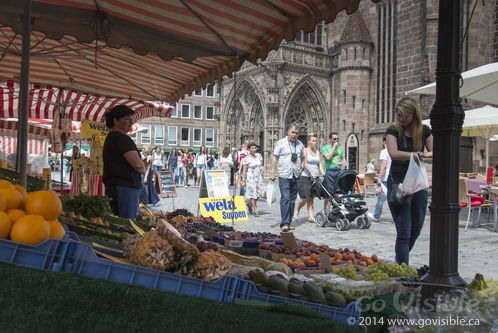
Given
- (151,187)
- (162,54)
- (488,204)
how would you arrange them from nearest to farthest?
1. (162,54)
2. (488,204)
3. (151,187)

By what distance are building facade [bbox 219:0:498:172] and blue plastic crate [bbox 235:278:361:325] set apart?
2190 centimetres

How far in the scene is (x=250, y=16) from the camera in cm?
413

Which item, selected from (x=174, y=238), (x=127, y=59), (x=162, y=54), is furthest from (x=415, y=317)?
(x=127, y=59)

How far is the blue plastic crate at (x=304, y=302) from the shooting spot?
76.8 inches

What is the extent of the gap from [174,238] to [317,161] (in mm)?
7718

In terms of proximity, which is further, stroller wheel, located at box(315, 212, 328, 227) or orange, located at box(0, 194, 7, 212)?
stroller wheel, located at box(315, 212, 328, 227)

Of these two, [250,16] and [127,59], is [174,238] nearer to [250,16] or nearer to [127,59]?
[250,16]

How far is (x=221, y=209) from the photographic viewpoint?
8641mm

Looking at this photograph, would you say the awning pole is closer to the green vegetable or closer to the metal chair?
the green vegetable

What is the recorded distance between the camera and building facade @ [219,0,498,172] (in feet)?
73.3

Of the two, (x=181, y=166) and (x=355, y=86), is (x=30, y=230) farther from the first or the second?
(x=355, y=86)

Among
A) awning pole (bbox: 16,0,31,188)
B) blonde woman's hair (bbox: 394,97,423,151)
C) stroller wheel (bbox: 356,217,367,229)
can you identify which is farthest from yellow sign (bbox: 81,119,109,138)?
stroller wheel (bbox: 356,217,367,229)

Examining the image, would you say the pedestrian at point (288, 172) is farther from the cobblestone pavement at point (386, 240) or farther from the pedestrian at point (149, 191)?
the pedestrian at point (149, 191)

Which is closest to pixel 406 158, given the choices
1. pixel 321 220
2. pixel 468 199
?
pixel 321 220
